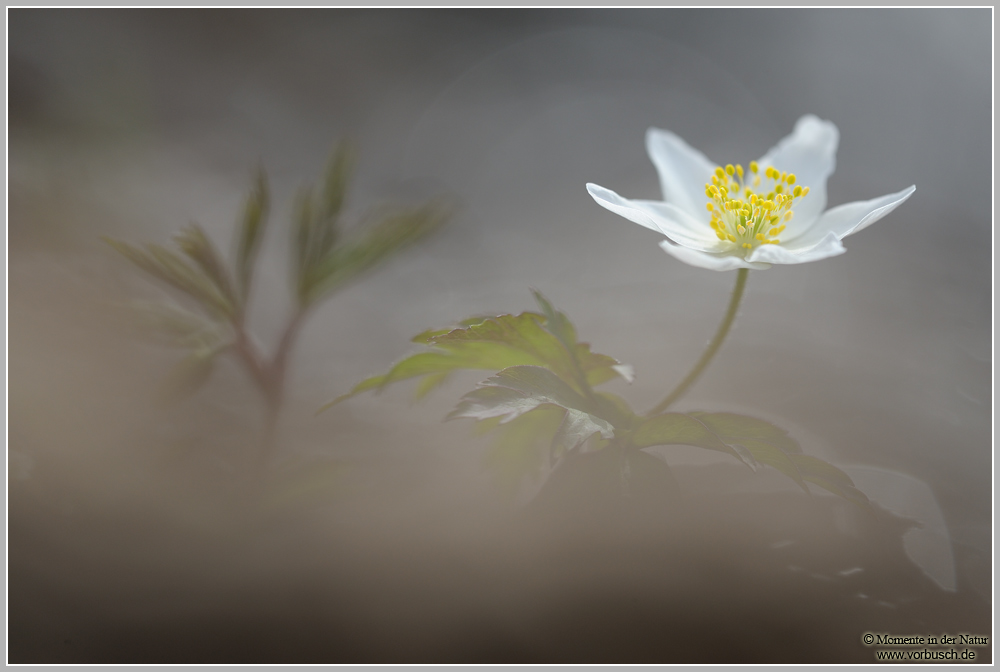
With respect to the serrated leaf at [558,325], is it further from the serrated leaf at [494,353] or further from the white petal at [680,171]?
the white petal at [680,171]

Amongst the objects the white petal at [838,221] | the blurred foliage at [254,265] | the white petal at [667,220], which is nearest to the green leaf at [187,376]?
the blurred foliage at [254,265]

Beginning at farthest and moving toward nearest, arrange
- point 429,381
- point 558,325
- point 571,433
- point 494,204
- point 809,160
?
point 494,204, point 809,160, point 429,381, point 558,325, point 571,433

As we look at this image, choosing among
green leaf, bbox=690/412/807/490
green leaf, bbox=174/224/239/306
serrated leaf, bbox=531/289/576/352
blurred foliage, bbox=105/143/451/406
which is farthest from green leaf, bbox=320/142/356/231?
green leaf, bbox=690/412/807/490

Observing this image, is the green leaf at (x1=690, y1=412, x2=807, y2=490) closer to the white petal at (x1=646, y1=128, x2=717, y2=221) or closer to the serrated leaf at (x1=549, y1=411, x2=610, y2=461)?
the serrated leaf at (x1=549, y1=411, x2=610, y2=461)

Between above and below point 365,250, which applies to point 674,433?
below

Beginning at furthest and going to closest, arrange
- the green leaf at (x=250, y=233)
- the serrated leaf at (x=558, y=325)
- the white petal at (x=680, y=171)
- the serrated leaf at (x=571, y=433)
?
1. the white petal at (x=680, y=171)
2. the green leaf at (x=250, y=233)
3. the serrated leaf at (x=558, y=325)
4. the serrated leaf at (x=571, y=433)

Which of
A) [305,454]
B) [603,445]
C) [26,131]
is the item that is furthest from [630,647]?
[26,131]

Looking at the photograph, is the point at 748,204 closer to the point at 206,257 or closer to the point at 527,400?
the point at 527,400

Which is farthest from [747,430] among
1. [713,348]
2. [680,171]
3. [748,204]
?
[680,171]
